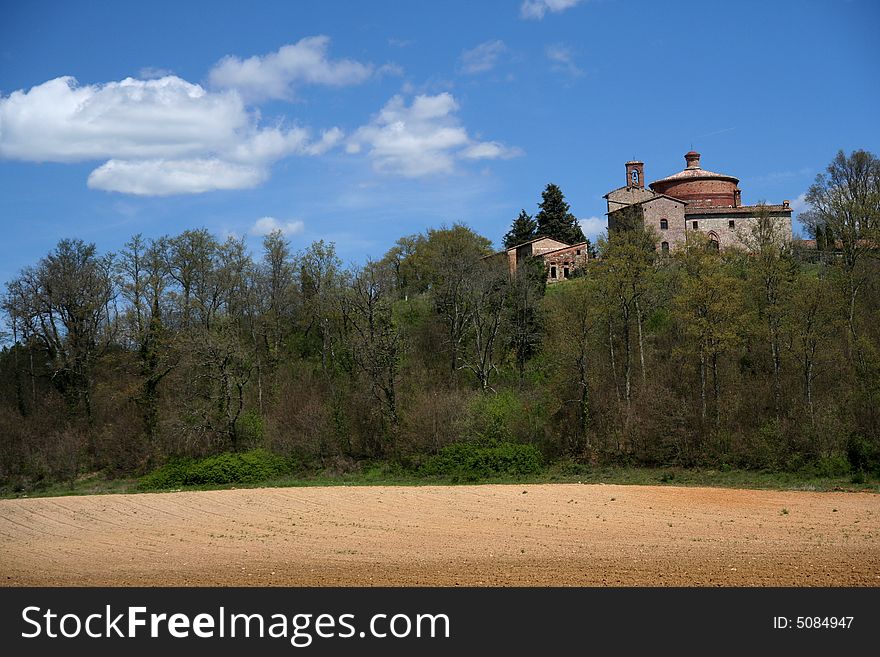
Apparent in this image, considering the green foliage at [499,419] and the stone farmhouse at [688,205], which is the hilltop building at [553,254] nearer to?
the stone farmhouse at [688,205]

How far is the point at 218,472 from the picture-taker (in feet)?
139

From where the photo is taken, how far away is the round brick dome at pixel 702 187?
81.2 m

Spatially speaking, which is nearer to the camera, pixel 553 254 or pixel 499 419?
pixel 499 419

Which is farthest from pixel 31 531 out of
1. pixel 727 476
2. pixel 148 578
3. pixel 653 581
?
pixel 727 476

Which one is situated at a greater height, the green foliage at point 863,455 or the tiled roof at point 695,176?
the tiled roof at point 695,176

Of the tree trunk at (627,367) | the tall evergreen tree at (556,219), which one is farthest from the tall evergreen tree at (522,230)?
the tree trunk at (627,367)

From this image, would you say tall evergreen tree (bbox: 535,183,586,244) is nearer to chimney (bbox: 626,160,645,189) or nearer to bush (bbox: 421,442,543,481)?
chimney (bbox: 626,160,645,189)

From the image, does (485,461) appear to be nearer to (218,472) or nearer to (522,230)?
(218,472)

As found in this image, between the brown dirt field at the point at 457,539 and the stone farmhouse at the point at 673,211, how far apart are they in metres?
42.0

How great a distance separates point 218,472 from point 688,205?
168 feet

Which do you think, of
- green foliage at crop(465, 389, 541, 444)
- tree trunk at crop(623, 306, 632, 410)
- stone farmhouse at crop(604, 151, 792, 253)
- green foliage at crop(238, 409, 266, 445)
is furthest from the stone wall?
green foliage at crop(238, 409, 266, 445)

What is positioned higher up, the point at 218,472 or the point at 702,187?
the point at 702,187

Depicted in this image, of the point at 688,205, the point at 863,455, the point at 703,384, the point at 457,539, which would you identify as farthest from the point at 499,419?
the point at 688,205

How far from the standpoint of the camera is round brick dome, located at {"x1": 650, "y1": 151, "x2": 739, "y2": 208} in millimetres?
81188
